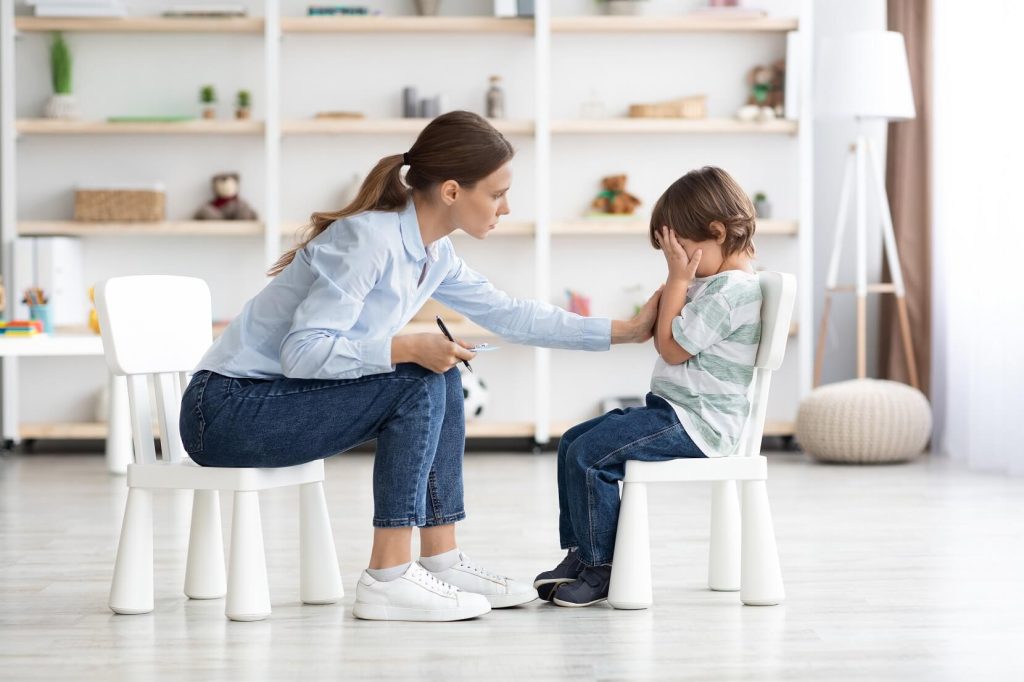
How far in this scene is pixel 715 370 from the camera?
7.22ft

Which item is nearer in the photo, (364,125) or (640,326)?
(640,326)

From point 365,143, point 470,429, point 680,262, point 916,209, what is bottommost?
point 470,429

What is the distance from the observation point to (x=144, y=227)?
4.67 meters

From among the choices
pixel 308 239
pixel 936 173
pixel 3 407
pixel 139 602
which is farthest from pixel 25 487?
pixel 936 173

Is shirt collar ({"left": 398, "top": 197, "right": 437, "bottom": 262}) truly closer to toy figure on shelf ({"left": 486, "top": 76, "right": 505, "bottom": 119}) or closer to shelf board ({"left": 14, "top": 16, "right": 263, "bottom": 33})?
toy figure on shelf ({"left": 486, "top": 76, "right": 505, "bottom": 119})

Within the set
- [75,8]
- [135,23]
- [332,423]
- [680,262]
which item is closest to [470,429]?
[135,23]


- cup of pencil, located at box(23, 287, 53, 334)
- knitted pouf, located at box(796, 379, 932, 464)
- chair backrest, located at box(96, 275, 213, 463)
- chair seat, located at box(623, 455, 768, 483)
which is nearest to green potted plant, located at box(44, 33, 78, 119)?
cup of pencil, located at box(23, 287, 53, 334)

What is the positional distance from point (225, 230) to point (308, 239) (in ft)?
8.82

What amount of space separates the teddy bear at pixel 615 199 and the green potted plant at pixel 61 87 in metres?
2.00

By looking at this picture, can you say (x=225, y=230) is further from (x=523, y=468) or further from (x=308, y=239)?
(x=308, y=239)

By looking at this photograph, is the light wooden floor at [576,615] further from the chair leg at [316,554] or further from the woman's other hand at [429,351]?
the woman's other hand at [429,351]

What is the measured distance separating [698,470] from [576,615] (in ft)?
1.04

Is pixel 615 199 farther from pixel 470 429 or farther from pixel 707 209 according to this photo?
pixel 707 209

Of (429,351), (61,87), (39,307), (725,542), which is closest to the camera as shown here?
(429,351)
